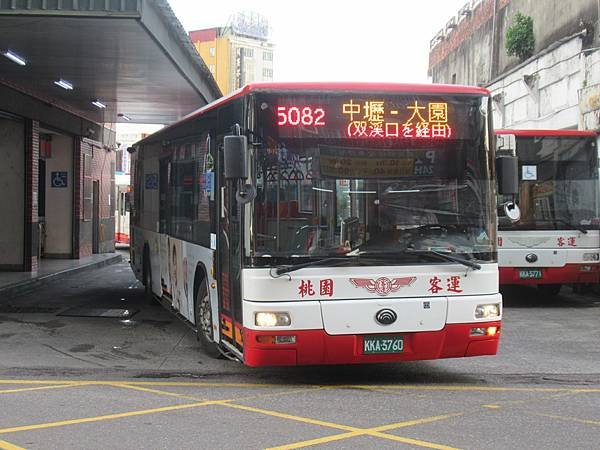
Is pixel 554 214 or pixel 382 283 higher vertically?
pixel 554 214

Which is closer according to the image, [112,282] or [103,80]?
[103,80]

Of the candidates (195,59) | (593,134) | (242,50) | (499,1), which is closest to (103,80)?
(195,59)

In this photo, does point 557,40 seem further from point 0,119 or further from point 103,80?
point 0,119

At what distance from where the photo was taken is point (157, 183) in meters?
11.4

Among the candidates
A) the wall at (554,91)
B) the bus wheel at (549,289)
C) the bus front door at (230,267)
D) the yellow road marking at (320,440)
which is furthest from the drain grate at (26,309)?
the wall at (554,91)

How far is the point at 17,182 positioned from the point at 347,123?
12.9m

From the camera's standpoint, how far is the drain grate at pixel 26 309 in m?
12.0

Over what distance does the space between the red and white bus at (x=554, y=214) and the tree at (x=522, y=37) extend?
8.78m

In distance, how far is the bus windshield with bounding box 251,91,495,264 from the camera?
6426mm

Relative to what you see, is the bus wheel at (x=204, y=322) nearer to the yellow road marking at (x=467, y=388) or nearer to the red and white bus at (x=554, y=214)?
the yellow road marking at (x=467, y=388)

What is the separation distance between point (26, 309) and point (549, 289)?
10.4 metres

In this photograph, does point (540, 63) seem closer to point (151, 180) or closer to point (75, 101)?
point (151, 180)

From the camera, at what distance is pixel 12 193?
1723 centimetres

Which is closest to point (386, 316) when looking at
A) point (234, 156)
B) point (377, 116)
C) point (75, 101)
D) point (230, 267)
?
point (230, 267)
